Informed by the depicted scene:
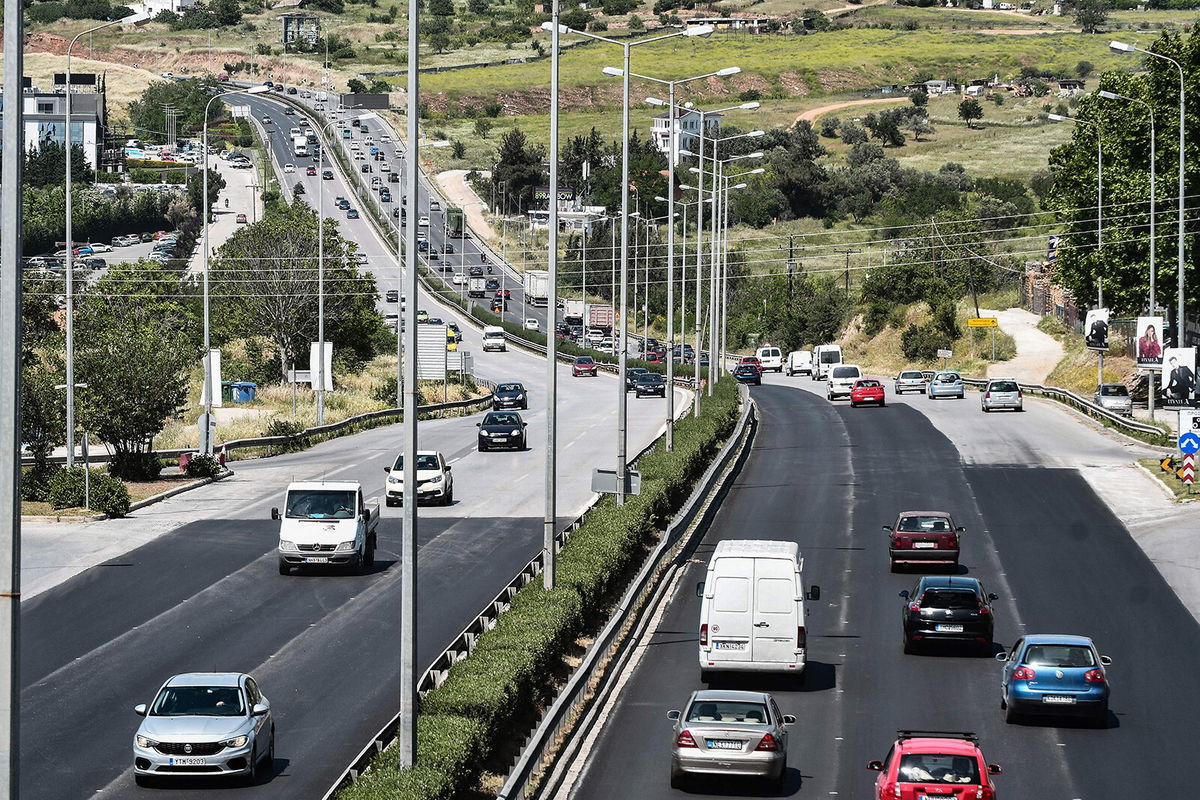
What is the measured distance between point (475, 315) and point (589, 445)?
7490cm

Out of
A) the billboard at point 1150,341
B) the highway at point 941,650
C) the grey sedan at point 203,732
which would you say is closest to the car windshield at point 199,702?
the grey sedan at point 203,732

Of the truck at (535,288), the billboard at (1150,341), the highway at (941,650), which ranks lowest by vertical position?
the highway at (941,650)

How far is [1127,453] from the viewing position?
6316 centimetres

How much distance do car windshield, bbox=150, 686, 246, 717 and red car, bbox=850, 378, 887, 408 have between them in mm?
64060

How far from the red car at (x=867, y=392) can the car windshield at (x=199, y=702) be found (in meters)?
64.1

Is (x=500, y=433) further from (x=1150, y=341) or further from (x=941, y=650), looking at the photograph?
(x=941, y=650)

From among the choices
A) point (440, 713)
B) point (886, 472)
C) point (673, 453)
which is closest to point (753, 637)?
point (440, 713)

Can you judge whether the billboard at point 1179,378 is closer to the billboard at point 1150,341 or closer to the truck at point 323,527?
the billboard at point 1150,341

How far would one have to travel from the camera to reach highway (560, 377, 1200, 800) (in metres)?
25.0

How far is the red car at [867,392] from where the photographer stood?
84.5 meters

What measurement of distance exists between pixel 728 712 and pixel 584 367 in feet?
283

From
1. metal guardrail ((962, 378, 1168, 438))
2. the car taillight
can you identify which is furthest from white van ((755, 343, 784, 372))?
the car taillight

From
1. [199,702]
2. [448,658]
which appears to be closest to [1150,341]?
[448,658]

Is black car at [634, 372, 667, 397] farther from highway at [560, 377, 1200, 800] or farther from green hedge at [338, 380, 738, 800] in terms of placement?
green hedge at [338, 380, 738, 800]
